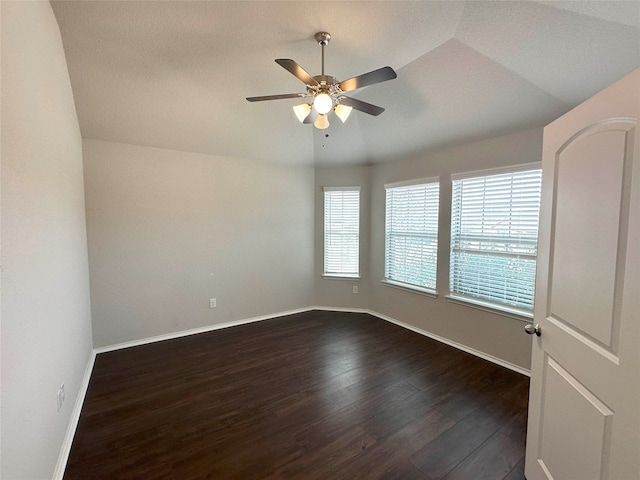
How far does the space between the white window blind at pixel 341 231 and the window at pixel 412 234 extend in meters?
0.55

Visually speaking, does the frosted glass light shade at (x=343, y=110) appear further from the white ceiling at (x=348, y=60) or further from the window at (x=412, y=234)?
the window at (x=412, y=234)

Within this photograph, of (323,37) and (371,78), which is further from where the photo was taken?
(323,37)

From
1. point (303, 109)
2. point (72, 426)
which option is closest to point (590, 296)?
point (303, 109)

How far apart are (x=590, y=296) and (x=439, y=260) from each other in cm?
244

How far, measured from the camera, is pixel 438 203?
11.4 ft

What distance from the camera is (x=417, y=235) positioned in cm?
377

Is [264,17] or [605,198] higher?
[264,17]

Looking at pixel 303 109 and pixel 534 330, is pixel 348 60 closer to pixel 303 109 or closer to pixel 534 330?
pixel 303 109

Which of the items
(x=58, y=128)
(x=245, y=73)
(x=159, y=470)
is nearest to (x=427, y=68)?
(x=245, y=73)

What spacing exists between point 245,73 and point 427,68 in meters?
1.59

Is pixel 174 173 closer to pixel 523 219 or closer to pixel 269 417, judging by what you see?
pixel 269 417

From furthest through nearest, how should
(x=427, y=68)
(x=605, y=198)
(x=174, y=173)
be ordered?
(x=174, y=173), (x=427, y=68), (x=605, y=198)

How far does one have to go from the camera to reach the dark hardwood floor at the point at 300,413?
168 cm

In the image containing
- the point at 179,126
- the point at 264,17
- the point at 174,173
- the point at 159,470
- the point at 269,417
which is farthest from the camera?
the point at 174,173
